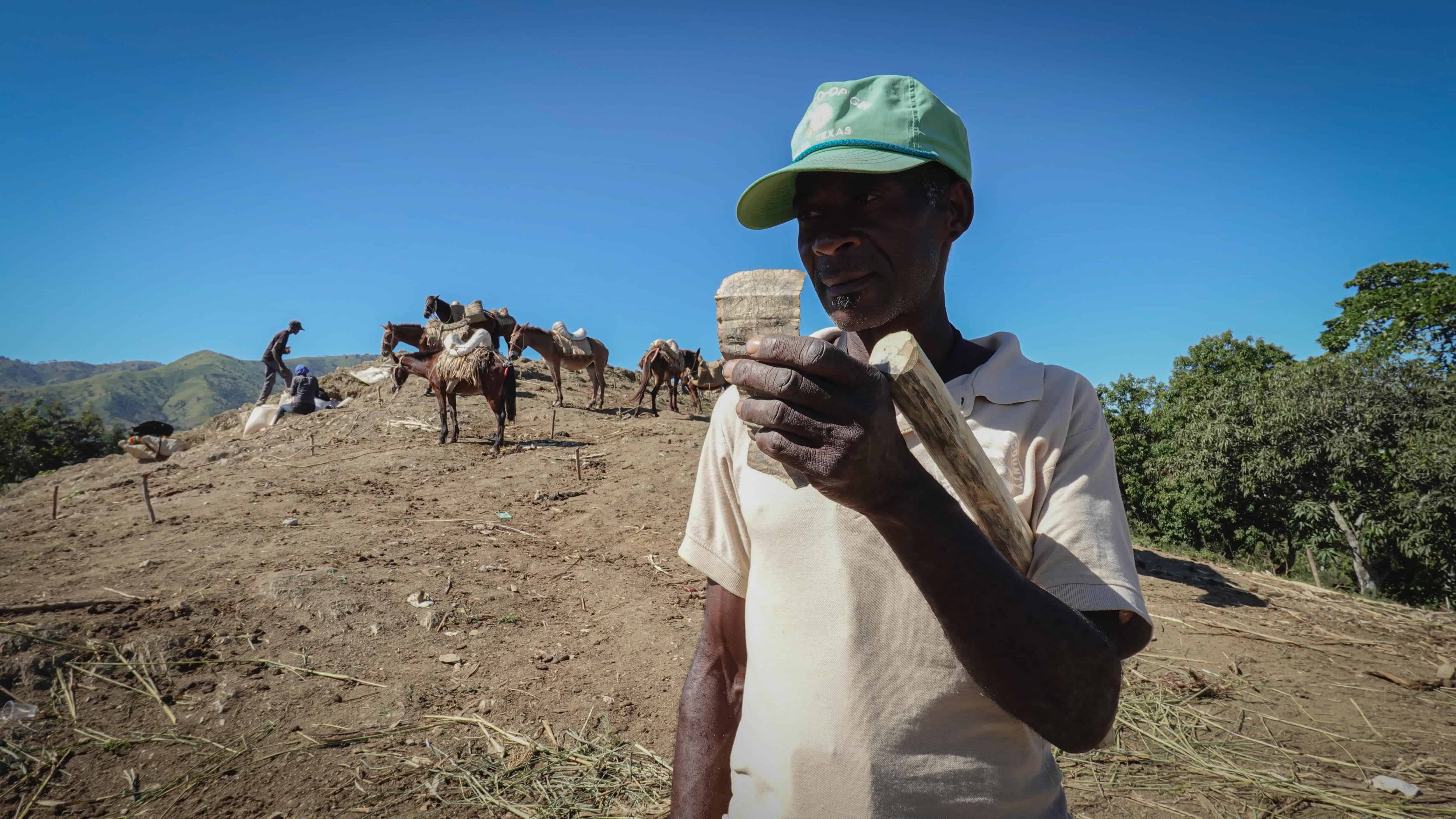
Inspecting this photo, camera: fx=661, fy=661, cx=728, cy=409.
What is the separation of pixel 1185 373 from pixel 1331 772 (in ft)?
112

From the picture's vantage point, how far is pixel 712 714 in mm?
1404

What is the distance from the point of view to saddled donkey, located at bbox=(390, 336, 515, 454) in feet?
36.2

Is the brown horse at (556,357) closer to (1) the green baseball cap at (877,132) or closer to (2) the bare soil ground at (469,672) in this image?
(2) the bare soil ground at (469,672)

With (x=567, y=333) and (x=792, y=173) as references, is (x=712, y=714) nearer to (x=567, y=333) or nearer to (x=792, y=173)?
(x=792, y=173)

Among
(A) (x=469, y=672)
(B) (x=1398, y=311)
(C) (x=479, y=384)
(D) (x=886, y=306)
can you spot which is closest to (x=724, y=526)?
(D) (x=886, y=306)

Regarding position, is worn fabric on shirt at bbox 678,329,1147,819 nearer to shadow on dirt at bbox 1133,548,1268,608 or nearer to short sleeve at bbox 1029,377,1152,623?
short sleeve at bbox 1029,377,1152,623

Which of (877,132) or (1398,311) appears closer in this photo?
(877,132)

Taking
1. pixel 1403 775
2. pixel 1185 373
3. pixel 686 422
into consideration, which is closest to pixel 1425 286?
pixel 1185 373

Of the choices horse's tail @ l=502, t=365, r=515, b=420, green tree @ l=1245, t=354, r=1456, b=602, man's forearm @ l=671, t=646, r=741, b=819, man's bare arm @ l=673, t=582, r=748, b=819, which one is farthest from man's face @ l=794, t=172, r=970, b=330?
green tree @ l=1245, t=354, r=1456, b=602

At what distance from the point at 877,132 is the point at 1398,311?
3890 centimetres

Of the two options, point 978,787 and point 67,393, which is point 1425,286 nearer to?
point 978,787

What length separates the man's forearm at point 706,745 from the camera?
1.38 metres

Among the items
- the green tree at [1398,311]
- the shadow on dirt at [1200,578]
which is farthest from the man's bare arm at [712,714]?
the green tree at [1398,311]

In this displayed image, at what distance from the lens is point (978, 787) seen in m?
1.05
